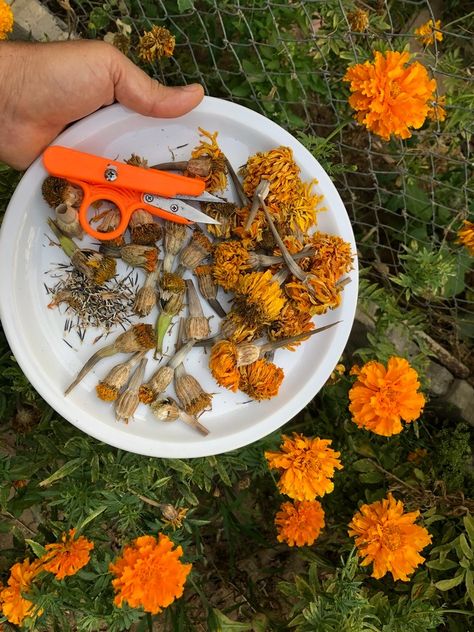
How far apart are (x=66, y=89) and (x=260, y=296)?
822 millimetres

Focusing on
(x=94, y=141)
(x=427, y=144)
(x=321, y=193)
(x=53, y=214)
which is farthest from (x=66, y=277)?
(x=427, y=144)

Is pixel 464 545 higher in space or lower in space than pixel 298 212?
lower

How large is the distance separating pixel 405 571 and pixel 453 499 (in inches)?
15.4

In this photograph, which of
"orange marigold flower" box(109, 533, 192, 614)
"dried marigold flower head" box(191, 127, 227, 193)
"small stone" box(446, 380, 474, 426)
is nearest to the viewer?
"orange marigold flower" box(109, 533, 192, 614)

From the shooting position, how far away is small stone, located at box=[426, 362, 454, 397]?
7.69ft

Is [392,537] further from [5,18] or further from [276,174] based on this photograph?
[5,18]

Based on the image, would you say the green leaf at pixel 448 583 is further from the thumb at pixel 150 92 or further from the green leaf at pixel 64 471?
the thumb at pixel 150 92

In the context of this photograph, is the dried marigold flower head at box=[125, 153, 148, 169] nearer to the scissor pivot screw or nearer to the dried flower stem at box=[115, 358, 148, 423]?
the scissor pivot screw

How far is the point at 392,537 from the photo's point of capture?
167 cm

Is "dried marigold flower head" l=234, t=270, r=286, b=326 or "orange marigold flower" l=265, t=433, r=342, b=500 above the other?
"dried marigold flower head" l=234, t=270, r=286, b=326

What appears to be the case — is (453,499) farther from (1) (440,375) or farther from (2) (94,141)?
(2) (94,141)

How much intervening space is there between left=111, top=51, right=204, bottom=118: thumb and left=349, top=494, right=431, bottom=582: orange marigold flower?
4.32 feet

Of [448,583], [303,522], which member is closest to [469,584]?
[448,583]

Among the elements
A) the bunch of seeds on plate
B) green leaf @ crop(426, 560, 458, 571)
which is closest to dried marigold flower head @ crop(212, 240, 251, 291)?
the bunch of seeds on plate
